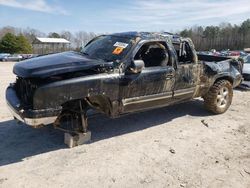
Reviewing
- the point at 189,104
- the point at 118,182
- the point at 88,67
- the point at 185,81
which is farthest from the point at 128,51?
the point at 189,104

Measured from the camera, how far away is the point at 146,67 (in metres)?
5.88

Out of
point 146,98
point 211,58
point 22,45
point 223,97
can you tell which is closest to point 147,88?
point 146,98

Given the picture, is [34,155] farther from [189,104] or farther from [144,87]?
[189,104]

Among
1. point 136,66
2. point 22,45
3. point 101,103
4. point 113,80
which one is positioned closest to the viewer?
point 113,80

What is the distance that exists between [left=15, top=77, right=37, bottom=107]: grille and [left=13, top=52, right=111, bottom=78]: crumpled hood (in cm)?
14

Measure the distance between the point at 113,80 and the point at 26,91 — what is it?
1431 millimetres

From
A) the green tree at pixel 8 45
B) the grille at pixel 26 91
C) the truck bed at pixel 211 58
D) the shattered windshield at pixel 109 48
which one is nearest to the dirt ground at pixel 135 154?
the grille at pixel 26 91

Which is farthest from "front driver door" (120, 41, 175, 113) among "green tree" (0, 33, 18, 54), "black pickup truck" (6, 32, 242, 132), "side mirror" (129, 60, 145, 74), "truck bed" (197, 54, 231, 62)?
"green tree" (0, 33, 18, 54)

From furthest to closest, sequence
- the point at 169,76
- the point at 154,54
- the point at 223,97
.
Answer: the point at 223,97, the point at 154,54, the point at 169,76

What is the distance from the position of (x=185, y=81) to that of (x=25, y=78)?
11.0ft

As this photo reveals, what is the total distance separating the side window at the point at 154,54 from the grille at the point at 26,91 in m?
2.34

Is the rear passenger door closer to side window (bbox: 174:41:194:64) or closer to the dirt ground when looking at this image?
side window (bbox: 174:41:194:64)

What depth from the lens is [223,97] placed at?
298 inches

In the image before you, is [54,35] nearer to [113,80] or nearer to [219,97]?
[219,97]
